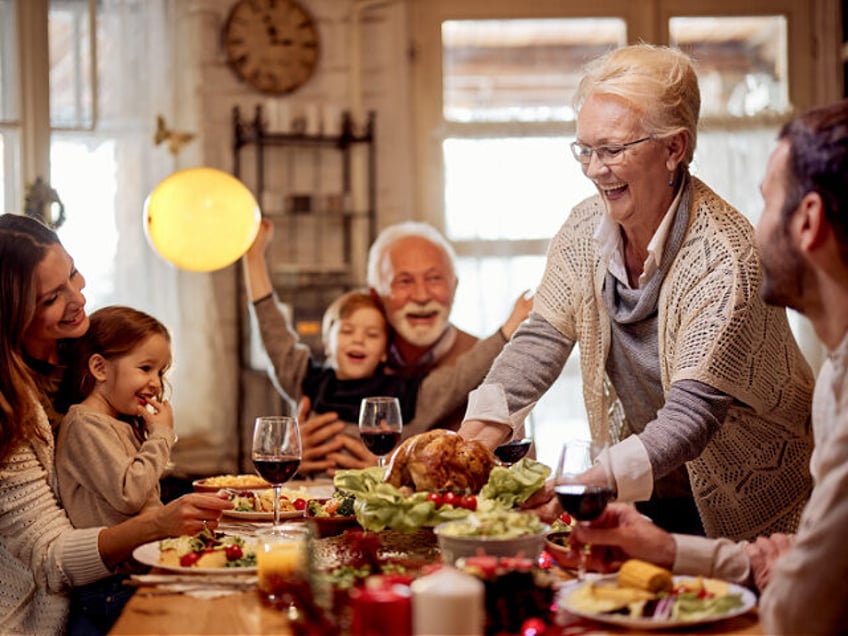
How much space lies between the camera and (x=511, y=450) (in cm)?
222

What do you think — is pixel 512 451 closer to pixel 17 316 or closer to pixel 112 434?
pixel 112 434

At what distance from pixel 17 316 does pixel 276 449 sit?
0.66 metres

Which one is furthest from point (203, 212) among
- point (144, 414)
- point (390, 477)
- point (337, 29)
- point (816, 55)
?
point (816, 55)

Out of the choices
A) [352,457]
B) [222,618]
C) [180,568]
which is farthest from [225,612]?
[352,457]

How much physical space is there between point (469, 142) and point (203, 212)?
2250 mm

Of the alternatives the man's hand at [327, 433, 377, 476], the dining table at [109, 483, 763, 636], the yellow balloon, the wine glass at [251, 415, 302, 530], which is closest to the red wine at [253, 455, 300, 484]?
the wine glass at [251, 415, 302, 530]

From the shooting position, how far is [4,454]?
2.06m

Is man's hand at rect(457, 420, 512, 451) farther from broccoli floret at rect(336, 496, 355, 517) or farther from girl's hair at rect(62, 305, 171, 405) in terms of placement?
girl's hair at rect(62, 305, 171, 405)

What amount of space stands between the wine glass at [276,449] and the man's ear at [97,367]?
24.0 inches

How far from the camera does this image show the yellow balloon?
3432mm

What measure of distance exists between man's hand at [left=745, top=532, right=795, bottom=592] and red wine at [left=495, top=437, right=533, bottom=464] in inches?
26.8

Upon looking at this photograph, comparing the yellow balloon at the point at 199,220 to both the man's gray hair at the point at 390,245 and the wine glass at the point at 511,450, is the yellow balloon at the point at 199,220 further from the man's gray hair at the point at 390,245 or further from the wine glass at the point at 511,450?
the wine glass at the point at 511,450

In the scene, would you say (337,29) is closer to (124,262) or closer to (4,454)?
(124,262)

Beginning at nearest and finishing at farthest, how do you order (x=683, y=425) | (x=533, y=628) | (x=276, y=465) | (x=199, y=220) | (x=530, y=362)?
1. (x=533, y=628)
2. (x=683, y=425)
3. (x=276, y=465)
4. (x=530, y=362)
5. (x=199, y=220)
